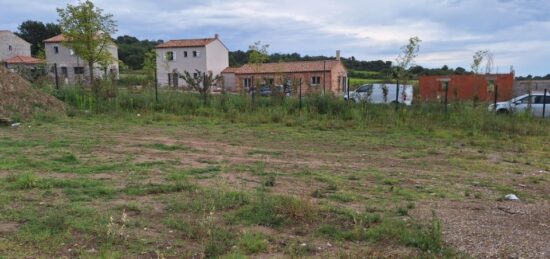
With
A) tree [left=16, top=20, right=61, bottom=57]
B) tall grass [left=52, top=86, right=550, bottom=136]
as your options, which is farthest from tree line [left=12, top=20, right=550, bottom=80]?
tall grass [left=52, top=86, right=550, bottom=136]

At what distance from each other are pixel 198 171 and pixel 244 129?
21.5 ft

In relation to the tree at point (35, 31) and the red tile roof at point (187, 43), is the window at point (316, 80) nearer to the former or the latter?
the red tile roof at point (187, 43)

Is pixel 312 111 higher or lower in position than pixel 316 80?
lower

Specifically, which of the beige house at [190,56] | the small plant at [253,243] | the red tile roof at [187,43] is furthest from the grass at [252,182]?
the red tile roof at [187,43]

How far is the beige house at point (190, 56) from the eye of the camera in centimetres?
5884

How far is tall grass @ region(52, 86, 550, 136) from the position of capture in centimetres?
1427

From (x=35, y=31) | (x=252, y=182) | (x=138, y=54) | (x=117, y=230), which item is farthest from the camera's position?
(x=35, y=31)

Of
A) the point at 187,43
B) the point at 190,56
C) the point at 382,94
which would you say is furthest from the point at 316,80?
the point at 382,94

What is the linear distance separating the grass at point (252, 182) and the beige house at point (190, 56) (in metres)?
45.3

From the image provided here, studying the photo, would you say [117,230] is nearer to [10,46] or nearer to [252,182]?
[252,182]

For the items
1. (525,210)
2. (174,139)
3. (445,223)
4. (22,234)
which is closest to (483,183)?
(525,210)

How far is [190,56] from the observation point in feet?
196

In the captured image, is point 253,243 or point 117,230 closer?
point 253,243

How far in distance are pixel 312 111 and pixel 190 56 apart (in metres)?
45.9
